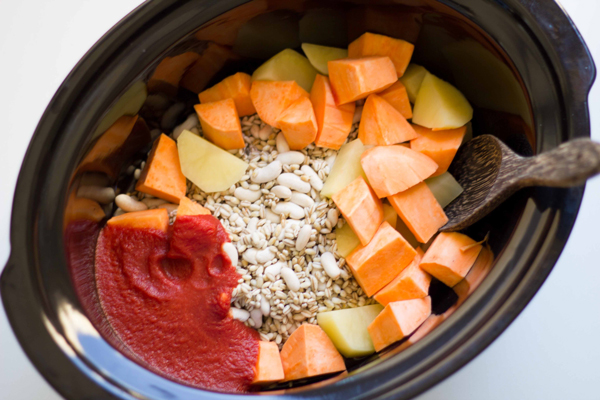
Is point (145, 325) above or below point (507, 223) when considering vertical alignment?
below

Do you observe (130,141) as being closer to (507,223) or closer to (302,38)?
(302,38)

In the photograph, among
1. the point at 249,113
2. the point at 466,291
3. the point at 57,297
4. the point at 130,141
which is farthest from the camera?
the point at 249,113

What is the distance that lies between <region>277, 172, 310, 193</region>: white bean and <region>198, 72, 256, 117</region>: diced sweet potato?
8.8 inches

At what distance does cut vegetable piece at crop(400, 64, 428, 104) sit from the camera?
3.47ft

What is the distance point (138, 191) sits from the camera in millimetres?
1104

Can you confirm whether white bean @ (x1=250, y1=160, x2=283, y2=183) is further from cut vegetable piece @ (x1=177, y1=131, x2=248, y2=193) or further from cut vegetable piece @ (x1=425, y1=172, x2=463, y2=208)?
cut vegetable piece @ (x1=425, y1=172, x2=463, y2=208)

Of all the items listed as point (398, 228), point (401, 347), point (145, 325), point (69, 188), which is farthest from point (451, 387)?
point (69, 188)

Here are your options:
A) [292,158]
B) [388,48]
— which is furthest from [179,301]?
[388,48]

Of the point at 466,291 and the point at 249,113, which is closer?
the point at 466,291

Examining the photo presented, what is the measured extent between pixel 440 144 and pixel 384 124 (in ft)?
0.47

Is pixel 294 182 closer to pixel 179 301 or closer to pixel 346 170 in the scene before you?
pixel 346 170

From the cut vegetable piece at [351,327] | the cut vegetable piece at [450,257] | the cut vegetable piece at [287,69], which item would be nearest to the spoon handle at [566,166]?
the cut vegetable piece at [450,257]

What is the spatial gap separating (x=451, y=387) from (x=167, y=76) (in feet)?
3.36

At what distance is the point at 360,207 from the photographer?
97 centimetres
